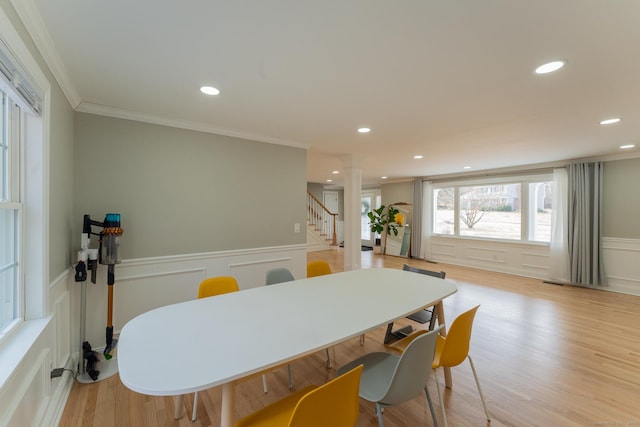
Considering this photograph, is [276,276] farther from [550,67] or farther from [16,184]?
[550,67]

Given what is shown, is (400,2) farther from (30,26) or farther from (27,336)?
(27,336)

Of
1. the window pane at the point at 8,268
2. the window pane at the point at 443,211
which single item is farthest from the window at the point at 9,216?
the window pane at the point at 443,211

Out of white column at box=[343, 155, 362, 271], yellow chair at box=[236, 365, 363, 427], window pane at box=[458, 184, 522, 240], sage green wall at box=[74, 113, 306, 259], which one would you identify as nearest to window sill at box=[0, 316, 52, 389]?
yellow chair at box=[236, 365, 363, 427]

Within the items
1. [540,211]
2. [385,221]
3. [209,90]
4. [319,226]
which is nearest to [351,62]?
[209,90]

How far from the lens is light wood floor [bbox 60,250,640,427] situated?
5.89 feet

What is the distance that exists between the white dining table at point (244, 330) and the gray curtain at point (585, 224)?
450cm

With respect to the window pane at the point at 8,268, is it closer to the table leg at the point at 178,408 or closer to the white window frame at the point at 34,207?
the white window frame at the point at 34,207

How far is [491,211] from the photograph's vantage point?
6305mm

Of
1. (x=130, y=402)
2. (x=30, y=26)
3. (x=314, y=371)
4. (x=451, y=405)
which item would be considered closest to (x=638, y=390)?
(x=451, y=405)

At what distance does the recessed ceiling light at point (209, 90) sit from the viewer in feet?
6.80

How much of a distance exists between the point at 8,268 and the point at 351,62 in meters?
2.33

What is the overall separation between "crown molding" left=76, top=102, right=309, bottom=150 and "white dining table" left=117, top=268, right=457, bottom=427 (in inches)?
79.8

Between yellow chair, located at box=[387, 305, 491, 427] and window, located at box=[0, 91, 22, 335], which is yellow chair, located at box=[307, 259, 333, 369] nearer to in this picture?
yellow chair, located at box=[387, 305, 491, 427]

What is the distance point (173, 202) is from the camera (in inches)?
113
